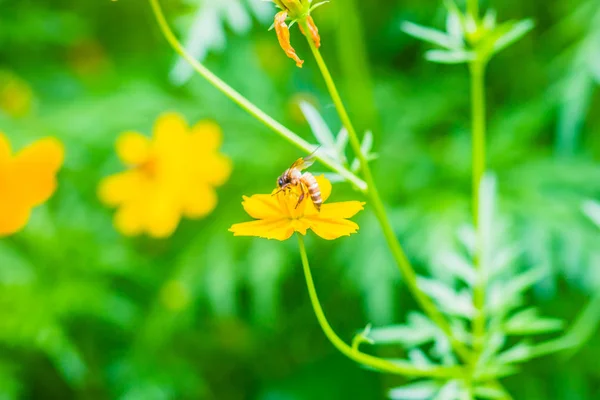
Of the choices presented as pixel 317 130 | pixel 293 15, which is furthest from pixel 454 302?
pixel 293 15

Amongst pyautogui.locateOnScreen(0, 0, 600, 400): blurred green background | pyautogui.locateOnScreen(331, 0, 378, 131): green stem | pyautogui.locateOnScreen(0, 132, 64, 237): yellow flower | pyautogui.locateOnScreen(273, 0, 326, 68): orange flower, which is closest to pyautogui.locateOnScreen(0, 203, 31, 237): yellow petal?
pyautogui.locateOnScreen(0, 132, 64, 237): yellow flower

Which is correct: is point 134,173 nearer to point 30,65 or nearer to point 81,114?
point 81,114

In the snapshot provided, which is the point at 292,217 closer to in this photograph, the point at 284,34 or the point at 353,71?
the point at 284,34

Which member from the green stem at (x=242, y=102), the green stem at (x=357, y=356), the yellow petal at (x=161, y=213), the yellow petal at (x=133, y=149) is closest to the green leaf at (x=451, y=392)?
the green stem at (x=357, y=356)

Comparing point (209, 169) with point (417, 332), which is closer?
point (417, 332)

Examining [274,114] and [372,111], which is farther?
[274,114]

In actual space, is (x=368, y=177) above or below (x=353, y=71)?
below

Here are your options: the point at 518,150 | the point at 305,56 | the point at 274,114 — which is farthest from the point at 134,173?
the point at 518,150
